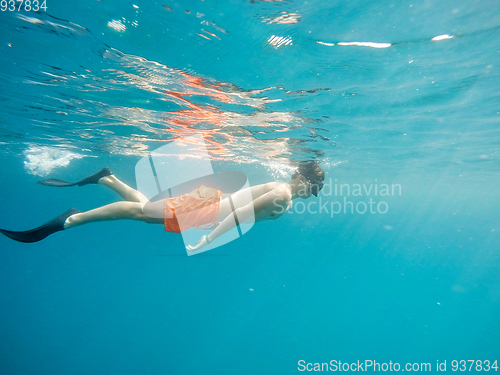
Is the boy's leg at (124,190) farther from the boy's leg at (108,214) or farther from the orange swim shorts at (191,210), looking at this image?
the orange swim shorts at (191,210)

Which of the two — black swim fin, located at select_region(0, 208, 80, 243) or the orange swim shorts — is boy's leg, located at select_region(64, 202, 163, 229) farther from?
the orange swim shorts

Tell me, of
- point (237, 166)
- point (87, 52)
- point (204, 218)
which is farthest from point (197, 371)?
point (87, 52)

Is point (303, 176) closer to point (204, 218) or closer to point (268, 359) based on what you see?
point (204, 218)

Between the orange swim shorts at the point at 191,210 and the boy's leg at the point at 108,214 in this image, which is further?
the orange swim shorts at the point at 191,210

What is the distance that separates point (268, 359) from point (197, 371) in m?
9.06

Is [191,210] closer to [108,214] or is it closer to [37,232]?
[108,214]

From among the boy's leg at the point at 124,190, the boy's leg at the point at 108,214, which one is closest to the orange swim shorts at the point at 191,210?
the boy's leg at the point at 108,214

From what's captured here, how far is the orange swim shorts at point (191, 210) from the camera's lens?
213 inches

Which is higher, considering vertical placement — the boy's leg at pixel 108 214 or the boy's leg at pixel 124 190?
the boy's leg at pixel 124 190

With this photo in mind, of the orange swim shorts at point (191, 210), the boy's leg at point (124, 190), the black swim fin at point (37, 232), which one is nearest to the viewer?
the black swim fin at point (37, 232)

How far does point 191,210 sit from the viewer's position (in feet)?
18.0

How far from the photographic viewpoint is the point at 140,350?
27.6 metres

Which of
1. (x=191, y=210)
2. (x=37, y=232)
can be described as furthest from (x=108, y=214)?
(x=191, y=210)

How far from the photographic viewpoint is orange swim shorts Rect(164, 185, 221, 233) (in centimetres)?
541
